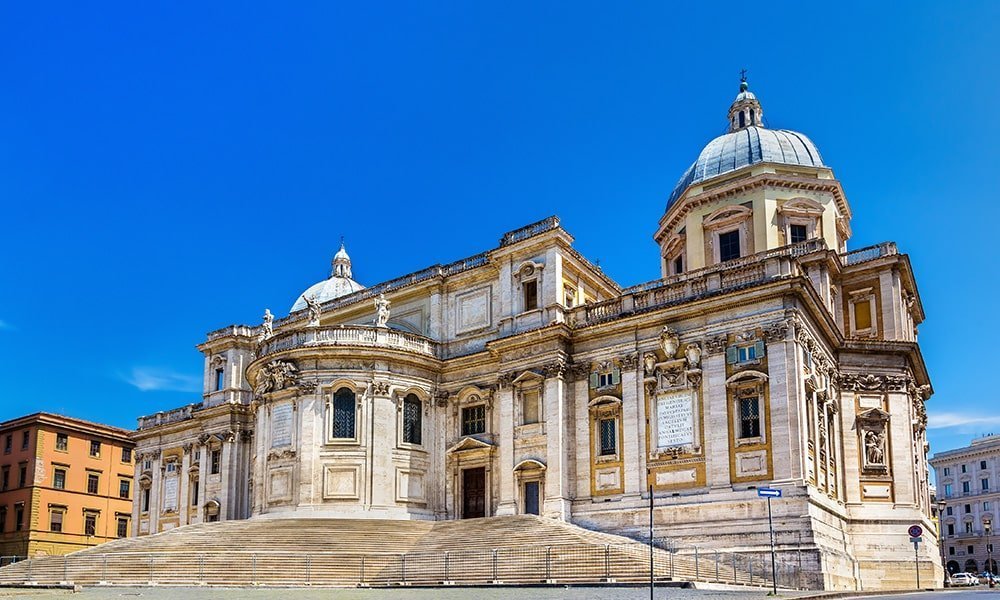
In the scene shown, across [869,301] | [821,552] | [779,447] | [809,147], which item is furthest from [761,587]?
[809,147]

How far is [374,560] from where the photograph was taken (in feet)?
113

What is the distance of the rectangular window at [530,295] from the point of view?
44812mm

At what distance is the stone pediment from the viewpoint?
145ft

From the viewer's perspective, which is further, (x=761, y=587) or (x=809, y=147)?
(x=809, y=147)

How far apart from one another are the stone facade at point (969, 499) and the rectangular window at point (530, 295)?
6589cm

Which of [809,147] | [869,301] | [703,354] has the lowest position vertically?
[703,354]

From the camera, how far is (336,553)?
114 feet

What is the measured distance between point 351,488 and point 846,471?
21.8 m

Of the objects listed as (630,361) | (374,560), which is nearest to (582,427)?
(630,361)

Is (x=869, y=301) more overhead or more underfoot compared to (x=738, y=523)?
more overhead

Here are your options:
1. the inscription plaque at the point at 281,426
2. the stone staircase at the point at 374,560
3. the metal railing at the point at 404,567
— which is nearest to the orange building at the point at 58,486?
the inscription plaque at the point at 281,426

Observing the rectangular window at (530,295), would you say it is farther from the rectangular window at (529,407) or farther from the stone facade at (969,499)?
the stone facade at (969,499)

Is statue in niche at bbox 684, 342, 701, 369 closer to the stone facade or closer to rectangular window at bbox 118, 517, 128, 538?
rectangular window at bbox 118, 517, 128, 538

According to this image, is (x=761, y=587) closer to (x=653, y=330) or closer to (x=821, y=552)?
(x=821, y=552)
